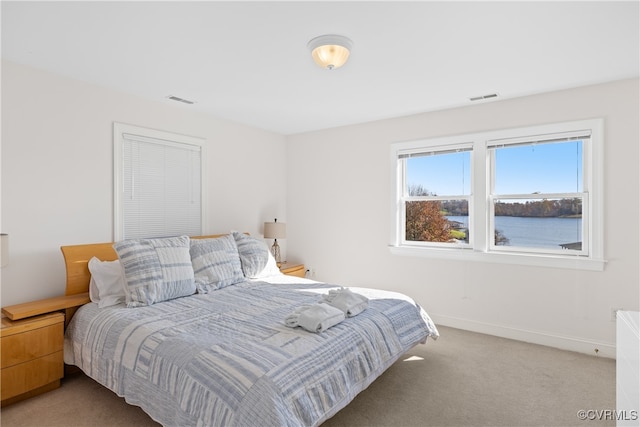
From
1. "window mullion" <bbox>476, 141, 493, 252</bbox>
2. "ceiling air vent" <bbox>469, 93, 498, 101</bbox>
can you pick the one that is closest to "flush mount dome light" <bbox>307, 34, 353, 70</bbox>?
"ceiling air vent" <bbox>469, 93, 498, 101</bbox>

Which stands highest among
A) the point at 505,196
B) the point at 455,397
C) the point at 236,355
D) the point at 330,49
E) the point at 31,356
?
the point at 330,49

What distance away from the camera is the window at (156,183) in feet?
11.2

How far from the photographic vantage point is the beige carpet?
7.29 feet

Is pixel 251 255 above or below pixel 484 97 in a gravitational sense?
below

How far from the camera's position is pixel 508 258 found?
11.8 ft

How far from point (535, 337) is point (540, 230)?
1.07 meters

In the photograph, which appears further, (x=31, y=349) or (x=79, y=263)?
(x=79, y=263)

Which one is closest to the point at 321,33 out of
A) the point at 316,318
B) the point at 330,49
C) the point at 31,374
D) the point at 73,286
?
the point at 330,49

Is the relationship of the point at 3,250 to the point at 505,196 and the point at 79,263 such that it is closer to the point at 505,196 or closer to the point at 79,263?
the point at 79,263

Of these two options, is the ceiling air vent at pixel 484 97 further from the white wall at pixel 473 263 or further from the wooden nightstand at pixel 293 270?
the wooden nightstand at pixel 293 270

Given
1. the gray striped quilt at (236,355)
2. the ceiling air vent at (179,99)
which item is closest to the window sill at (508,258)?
the gray striped quilt at (236,355)

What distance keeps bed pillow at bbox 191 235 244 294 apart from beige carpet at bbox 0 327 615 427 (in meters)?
1.08

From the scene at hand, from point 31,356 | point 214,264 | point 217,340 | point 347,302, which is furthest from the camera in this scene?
point 214,264

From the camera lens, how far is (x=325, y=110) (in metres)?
3.96
